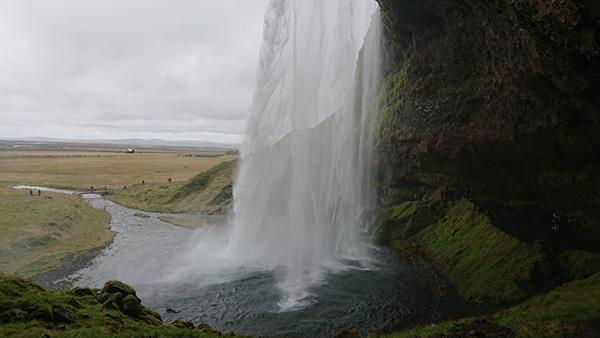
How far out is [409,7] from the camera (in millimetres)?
27938

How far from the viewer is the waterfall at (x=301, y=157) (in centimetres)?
3400

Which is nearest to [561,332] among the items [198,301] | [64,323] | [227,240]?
[64,323]

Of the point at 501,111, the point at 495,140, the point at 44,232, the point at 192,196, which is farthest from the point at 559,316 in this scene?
the point at 192,196

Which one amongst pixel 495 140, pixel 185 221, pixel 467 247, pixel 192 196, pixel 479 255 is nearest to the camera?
pixel 495 140

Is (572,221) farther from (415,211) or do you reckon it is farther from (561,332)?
(561,332)

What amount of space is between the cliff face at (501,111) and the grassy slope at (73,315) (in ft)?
54.5

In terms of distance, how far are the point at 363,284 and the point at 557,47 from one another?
15.8 metres

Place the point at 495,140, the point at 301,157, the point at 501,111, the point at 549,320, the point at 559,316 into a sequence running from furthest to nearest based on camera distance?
the point at 301,157, the point at 495,140, the point at 501,111, the point at 559,316, the point at 549,320

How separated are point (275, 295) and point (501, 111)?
16964 millimetres

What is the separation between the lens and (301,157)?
123 feet

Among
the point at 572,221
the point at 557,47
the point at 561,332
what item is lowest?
the point at 561,332

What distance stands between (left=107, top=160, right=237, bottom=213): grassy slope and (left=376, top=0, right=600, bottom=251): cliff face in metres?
29.9

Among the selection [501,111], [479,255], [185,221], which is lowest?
[185,221]

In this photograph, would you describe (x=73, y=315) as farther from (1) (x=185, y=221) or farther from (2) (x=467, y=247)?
(1) (x=185, y=221)
